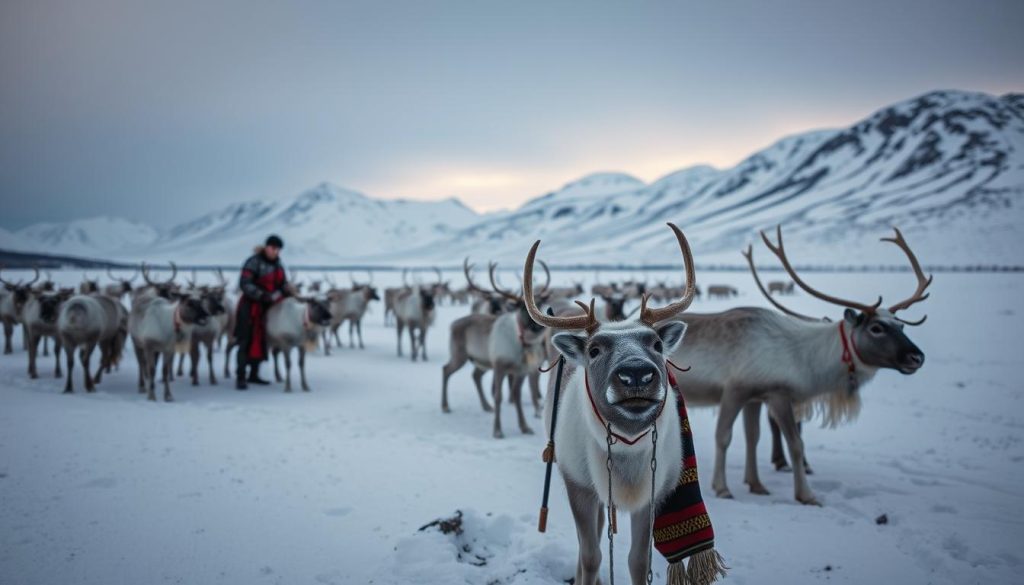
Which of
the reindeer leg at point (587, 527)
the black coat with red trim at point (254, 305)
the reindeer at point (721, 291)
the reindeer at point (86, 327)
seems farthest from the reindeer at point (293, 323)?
the reindeer at point (721, 291)

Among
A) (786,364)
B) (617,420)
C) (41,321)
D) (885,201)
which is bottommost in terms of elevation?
(41,321)

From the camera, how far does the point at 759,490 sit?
4.94m

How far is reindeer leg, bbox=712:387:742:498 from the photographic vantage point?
487 cm

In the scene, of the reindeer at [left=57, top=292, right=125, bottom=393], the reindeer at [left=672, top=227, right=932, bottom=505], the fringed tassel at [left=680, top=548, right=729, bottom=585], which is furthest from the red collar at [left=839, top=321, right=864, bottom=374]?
the reindeer at [left=57, top=292, right=125, bottom=393]

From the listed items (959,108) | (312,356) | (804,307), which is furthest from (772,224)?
(312,356)

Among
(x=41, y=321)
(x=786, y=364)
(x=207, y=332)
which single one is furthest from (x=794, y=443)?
(x=41, y=321)

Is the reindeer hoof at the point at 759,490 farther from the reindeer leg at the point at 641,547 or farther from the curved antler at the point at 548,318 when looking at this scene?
the curved antler at the point at 548,318

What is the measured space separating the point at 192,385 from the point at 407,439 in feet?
18.1

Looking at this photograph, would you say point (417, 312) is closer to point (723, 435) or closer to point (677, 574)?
point (723, 435)

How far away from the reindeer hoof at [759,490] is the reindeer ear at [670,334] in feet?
9.51

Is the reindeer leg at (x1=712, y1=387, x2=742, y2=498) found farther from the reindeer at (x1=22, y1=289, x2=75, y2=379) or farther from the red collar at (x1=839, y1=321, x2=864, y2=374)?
the reindeer at (x1=22, y1=289, x2=75, y2=379)

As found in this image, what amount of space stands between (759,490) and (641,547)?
255cm

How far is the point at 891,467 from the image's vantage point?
5.52m

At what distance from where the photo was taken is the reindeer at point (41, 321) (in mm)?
9156
